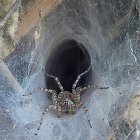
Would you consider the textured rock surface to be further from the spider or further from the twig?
the twig

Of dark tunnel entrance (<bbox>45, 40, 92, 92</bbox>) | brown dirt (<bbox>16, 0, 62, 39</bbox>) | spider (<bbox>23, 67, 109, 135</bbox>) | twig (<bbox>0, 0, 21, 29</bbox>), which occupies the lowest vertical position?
spider (<bbox>23, 67, 109, 135</bbox>)

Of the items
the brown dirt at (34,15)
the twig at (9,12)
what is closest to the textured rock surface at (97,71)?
the brown dirt at (34,15)

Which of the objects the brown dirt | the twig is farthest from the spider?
the twig

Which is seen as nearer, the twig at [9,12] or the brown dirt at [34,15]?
the twig at [9,12]

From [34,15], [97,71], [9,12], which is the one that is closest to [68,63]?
[97,71]

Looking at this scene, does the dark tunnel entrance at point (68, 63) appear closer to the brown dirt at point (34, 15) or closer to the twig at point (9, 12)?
the brown dirt at point (34, 15)

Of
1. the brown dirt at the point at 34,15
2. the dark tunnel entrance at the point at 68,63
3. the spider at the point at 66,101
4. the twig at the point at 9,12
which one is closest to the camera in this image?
the twig at the point at 9,12

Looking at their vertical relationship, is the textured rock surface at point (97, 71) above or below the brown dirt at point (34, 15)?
below

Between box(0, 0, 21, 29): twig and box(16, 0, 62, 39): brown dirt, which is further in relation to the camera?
box(16, 0, 62, 39): brown dirt

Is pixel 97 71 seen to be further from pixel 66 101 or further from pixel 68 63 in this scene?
pixel 68 63
